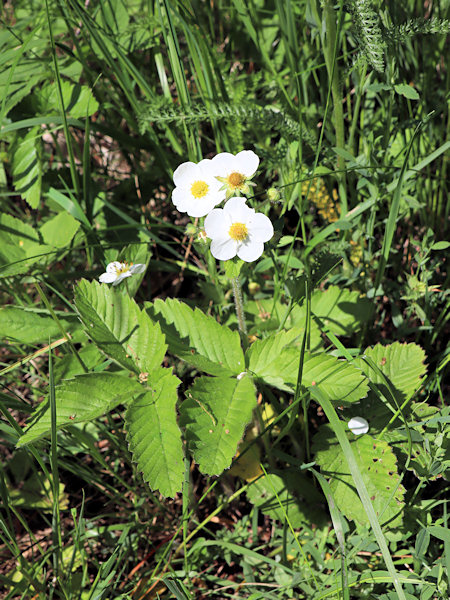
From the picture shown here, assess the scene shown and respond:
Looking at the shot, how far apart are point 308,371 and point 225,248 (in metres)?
0.44

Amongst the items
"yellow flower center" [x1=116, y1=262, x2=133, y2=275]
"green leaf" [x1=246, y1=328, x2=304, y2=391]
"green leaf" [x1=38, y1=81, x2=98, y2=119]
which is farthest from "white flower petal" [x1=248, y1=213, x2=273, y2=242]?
"green leaf" [x1=38, y1=81, x2=98, y2=119]

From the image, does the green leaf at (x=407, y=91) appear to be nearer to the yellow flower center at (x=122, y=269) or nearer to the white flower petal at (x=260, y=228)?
the white flower petal at (x=260, y=228)

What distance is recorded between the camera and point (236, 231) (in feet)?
4.67

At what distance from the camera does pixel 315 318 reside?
71.8 inches

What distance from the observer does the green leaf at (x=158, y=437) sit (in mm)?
1416

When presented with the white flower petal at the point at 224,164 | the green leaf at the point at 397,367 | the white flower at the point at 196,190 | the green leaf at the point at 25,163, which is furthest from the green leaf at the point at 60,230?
the green leaf at the point at 397,367

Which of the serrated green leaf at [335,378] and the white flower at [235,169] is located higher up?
the white flower at [235,169]

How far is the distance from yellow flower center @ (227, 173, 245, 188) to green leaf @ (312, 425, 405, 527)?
83cm

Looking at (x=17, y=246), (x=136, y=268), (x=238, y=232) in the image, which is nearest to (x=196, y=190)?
(x=238, y=232)

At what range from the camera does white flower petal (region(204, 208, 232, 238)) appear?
143cm

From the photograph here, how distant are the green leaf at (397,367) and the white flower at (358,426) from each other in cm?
13

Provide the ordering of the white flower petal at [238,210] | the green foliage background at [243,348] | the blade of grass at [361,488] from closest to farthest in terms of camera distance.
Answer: the blade of grass at [361,488] → the white flower petal at [238,210] → the green foliage background at [243,348]

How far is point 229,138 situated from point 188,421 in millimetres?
1201

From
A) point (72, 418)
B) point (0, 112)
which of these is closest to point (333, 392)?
point (72, 418)
